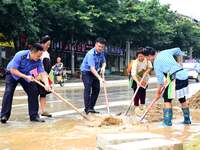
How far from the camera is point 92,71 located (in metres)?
10.9

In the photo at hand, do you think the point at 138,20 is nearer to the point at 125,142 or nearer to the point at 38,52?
the point at 38,52

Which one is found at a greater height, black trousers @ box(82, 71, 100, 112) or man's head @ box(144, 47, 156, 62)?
man's head @ box(144, 47, 156, 62)

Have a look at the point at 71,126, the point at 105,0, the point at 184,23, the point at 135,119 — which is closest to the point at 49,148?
the point at 71,126

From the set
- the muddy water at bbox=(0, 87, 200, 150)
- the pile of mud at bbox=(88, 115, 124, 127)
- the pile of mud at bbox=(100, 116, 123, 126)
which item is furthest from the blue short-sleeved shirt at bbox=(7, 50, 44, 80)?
the pile of mud at bbox=(100, 116, 123, 126)

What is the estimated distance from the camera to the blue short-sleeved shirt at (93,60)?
36.3ft

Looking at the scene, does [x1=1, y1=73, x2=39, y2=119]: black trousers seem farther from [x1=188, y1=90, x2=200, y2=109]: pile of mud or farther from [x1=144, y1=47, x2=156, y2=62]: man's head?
[x1=188, y1=90, x2=200, y2=109]: pile of mud

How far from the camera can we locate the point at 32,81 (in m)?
9.90

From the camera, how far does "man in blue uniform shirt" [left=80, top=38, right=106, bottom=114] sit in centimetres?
1100

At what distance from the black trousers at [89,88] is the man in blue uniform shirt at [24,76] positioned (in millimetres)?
1358

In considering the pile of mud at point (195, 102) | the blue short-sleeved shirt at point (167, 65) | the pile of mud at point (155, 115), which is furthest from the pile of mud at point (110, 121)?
the pile of mud at point (195, 102)

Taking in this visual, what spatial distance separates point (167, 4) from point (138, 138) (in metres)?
53.6

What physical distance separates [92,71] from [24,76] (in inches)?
74.6

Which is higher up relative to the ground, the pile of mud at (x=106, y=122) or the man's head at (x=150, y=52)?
the man's head at (x=150, y=52)

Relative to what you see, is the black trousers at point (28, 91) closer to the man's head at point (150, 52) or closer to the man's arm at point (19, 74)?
the man's arm at point (19, 74)
